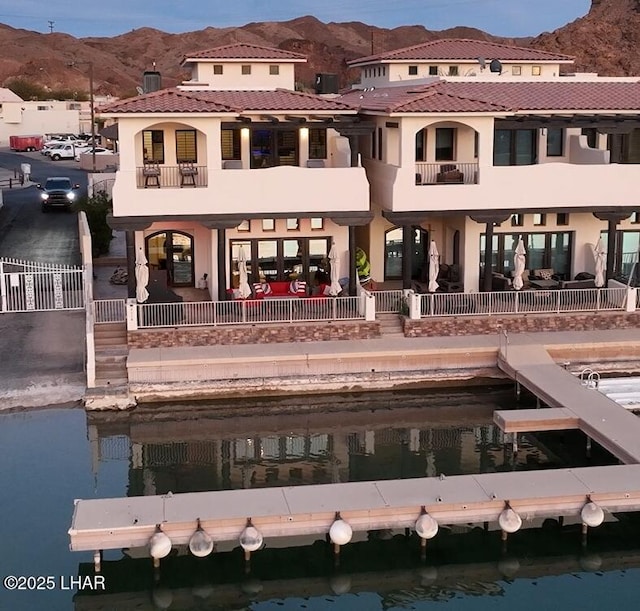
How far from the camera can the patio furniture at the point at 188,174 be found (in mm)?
31234

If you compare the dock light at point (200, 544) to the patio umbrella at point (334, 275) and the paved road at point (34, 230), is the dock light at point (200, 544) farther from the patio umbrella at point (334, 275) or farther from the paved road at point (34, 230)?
the paved road at point (34, 230)

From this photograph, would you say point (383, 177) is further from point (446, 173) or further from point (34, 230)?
point (34, 230)

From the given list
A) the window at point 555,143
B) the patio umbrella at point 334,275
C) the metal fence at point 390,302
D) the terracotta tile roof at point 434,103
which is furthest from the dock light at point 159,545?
the window at point 555,143

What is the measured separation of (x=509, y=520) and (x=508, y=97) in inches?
706

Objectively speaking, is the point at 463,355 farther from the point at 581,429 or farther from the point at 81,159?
the point at 81,159

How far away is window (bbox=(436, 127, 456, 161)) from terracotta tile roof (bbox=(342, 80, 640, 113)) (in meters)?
1.36

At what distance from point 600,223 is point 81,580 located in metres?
23.0

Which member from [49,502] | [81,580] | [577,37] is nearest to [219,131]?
[49,502]

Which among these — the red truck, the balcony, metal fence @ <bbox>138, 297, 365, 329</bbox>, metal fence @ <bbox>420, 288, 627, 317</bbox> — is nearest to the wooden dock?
metal fence @ <bbox>420, 288, 627, 317</bbox>

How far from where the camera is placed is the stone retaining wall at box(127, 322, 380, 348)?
28.5 meters

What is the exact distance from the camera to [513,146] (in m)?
34.2

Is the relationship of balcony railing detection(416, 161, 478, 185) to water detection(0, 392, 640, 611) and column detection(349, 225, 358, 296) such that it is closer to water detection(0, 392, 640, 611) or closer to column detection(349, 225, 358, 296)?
column detection(349, 225, 358, 296)

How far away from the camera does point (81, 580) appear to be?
18250mm

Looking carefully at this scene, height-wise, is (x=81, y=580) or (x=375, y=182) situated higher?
(x=375, y=182)
